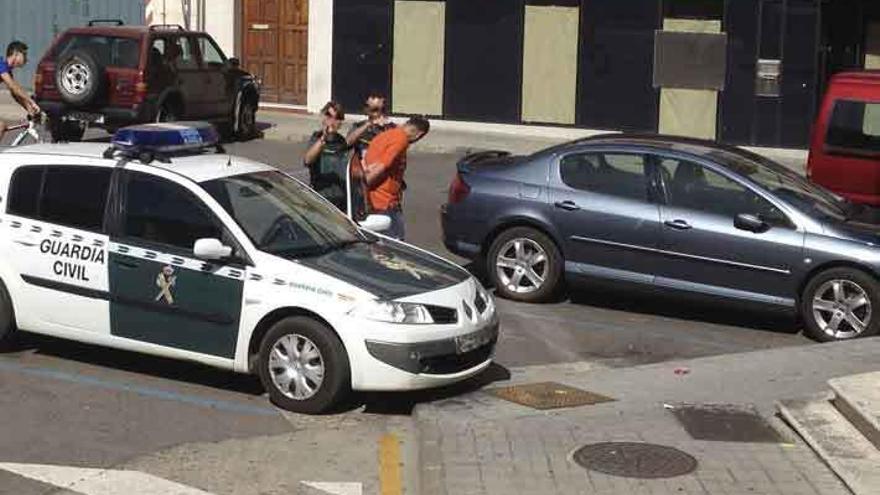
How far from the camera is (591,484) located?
763cm

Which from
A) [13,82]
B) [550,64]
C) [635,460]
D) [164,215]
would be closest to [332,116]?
[164,215]

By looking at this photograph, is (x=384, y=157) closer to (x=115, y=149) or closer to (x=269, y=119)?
(x=115, y=149)

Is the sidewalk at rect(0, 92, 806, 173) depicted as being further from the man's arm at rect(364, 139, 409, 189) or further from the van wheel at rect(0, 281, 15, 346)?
the van wheel at rect(0, 281, 15, 346)

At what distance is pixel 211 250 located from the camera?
360 inches

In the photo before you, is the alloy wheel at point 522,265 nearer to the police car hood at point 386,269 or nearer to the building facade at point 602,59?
the police car hood at point 386,269

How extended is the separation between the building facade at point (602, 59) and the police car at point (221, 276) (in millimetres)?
14111

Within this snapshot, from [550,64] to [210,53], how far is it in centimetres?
562

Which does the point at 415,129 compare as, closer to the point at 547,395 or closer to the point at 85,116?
the point at 547,395

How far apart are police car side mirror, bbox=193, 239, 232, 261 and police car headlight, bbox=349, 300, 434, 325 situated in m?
0.93

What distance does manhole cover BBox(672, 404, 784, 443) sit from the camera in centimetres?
860

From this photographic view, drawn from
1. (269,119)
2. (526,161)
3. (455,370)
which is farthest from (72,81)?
(455,370)

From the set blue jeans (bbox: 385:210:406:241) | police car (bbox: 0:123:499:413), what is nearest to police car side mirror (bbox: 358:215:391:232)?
police car (bbox: 0:123:499:413)

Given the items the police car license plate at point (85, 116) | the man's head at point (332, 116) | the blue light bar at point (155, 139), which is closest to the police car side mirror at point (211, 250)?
the blue light bar at point (155, 139)

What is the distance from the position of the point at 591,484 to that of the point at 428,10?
59.0 feet
